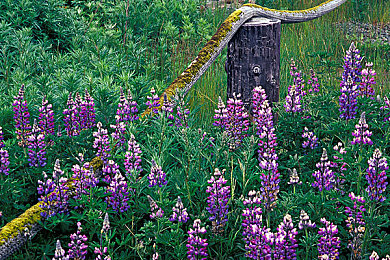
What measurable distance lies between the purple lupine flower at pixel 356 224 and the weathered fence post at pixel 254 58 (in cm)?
196

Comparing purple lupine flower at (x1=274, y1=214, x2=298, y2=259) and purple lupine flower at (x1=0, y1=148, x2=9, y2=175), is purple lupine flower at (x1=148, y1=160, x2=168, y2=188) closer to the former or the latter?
purple lupine flower at (x1=274, y1=214, x2=298, y2=259)

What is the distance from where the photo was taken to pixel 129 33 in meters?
7.11

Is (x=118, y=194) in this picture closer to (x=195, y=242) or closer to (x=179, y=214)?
(x=179, y=214)

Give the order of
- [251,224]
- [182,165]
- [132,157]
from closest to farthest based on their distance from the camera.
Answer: [251,224] → [132,157] → [182,165]

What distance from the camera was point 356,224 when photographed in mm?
2641

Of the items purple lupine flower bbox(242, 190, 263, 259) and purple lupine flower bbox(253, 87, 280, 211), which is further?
purple lupine flower bbox(253, 87, 280, 211)

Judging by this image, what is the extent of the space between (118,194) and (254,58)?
2.08 metres

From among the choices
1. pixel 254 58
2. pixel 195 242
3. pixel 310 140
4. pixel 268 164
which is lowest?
pixel 195 242

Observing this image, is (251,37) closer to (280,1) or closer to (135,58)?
(135,58)

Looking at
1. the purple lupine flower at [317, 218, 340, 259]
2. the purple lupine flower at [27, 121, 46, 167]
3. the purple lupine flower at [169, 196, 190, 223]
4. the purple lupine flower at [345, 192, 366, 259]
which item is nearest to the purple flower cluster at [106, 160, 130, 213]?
the purple lupine flower at [169, 196, 190, 223]

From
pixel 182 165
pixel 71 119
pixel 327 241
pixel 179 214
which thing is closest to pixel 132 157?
pixel 182 165

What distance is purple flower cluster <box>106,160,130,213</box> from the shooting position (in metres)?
2.92

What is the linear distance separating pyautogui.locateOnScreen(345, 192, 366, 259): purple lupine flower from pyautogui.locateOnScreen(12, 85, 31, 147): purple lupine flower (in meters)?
2.47

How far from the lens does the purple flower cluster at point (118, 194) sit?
292 centimetres
